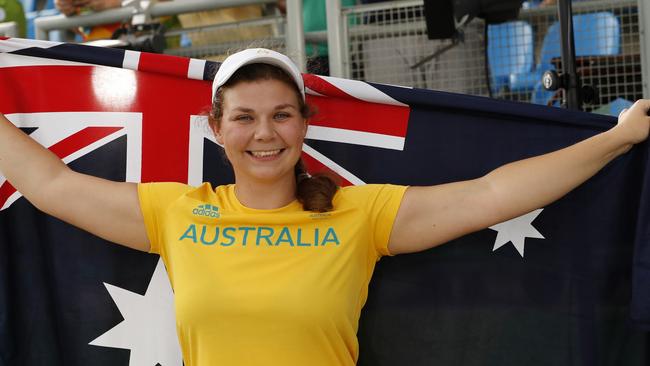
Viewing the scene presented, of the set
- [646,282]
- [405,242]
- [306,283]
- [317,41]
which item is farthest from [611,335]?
[317,41]

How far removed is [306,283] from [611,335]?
1049 millimetres

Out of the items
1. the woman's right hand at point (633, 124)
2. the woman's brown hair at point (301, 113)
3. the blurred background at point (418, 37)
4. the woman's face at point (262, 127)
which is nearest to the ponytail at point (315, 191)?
the woman's brown hair at point (301, 113)

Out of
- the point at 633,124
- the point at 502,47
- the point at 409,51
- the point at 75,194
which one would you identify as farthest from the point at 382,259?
the point at 502,47

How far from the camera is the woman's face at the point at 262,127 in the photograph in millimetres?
2242

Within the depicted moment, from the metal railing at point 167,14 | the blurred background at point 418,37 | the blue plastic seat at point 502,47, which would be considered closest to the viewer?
the blurred background at point 418,37

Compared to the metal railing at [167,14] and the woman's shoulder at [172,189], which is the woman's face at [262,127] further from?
the metal railing at [167,14]

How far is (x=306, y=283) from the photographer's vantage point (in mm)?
2172

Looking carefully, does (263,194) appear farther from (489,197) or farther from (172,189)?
(489,197)

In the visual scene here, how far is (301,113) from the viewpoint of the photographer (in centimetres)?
233

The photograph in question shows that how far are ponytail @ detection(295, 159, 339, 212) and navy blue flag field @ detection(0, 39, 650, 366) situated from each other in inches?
12.2

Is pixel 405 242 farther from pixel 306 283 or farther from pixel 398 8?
pixel 398 8

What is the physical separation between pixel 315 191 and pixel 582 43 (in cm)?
254

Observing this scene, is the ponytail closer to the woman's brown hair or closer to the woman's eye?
the woman's brown hair

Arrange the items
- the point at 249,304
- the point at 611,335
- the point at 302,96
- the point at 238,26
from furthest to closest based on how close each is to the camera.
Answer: the point at 238,26 < the point at 611,335 < the point at 302,96 < the point at 249,304
